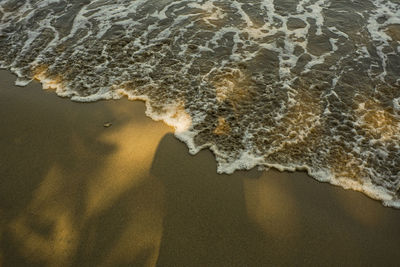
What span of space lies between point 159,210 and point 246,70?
10.2 ft

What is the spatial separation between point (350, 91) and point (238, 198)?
2941 mm

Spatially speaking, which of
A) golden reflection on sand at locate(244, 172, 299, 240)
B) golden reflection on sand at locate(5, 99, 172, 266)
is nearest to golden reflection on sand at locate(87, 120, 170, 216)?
golden reflection on sand at locate(5, 99, 172, 266)

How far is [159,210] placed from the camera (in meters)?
2.81

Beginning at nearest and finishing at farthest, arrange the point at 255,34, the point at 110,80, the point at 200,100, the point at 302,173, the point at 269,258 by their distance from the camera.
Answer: the point at 269,258, the point at 302,173, the point at 200,100, the point at 110,80, the point at 255,34

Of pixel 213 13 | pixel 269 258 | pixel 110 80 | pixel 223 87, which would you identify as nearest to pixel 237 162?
pixel 269 258

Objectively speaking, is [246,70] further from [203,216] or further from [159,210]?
[159,210]

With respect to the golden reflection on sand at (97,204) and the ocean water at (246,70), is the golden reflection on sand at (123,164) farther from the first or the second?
the ocean water at (246,70)

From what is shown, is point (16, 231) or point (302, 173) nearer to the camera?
point (16, 231)

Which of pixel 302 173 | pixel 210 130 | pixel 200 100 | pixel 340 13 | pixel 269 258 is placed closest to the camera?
pixel 269 258

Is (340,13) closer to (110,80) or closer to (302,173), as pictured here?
(302,173)

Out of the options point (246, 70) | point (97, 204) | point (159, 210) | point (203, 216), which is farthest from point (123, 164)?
point (246, 70)

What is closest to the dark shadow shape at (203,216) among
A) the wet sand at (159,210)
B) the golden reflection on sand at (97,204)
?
the wet sand at (159,210)

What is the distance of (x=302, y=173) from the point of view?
3.22m

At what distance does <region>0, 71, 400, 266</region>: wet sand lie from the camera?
2494 mm
